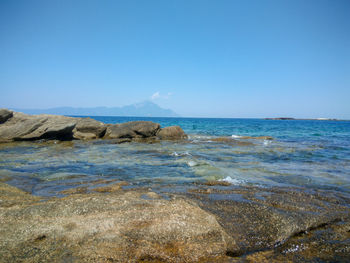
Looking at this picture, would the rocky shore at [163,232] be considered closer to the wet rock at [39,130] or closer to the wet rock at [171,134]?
the wet rock at [39,130]

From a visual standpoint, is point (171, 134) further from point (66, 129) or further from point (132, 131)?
point (66, 129)

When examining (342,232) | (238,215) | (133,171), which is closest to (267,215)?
(238,215)

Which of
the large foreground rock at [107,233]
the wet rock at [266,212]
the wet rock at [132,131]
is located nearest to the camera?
the large foreground rock at [107,233]

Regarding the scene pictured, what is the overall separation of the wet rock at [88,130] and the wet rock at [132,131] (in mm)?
833

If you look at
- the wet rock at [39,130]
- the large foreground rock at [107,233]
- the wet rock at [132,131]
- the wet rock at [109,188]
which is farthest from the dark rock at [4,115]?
the large foreground rock at [107,233]

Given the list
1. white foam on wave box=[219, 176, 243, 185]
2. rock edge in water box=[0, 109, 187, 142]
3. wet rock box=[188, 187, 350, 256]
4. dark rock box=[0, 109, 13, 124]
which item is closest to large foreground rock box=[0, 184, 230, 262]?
wet rock box=[188, 187, 350, 256]

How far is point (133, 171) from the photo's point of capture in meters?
7.53

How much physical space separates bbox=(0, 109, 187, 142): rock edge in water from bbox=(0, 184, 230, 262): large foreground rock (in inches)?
629

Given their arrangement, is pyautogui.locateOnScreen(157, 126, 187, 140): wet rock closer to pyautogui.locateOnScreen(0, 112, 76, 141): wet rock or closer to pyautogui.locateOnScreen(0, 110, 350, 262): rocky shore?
pyautogui.locateOnScreen(0, 112, 76, 141): wet rock

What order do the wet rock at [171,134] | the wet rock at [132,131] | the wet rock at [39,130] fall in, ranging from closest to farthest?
the wet rock at [39,130] → the wet rock at [132,131] → the wet rock at [171,134]

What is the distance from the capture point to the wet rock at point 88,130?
19.6 metres

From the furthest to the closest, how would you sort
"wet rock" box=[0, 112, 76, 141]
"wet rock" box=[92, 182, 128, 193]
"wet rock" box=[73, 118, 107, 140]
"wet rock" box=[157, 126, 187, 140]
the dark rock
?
"wet rock" box=[157, 126, 187, 140], the dark rock, "wet rock" box=[73, 118, 107, 140], "wet rock" box=[0, 112, 76, 141], "wet rock" box=[92, 182, 128, 193]

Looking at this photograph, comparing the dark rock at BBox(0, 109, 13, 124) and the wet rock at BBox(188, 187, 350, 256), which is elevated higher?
the dark rock at BBox(0, 109, 13, 124)

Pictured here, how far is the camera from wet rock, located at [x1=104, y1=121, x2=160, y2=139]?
20.5 m
